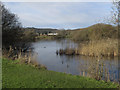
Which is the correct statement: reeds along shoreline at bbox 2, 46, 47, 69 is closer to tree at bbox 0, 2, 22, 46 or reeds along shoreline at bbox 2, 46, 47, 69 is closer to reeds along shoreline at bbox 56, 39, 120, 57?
reeds along shoreline at bbox 56, 39, 120, 57

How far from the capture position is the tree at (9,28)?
2122 cm

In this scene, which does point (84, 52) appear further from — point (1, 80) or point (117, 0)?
point (1, 80)

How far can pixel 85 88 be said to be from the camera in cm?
548

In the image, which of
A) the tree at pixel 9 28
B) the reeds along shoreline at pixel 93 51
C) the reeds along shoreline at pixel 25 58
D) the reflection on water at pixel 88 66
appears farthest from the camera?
the tree at pixel 9 28

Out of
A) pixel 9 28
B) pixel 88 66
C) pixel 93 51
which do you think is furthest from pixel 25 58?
pixel 9 28

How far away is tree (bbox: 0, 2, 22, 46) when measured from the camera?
21219 millimetres

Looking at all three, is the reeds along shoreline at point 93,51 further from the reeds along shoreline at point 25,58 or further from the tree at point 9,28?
the tree at point 9,28

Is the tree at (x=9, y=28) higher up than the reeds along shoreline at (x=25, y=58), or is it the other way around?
the tree at (x=9, y=28)

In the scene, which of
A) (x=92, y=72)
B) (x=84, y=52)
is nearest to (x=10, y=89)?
(x=92, y=72)

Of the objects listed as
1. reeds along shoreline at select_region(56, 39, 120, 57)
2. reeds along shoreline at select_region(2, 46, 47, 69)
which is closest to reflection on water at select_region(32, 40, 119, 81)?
reeds along shoreline at select_region(56, 39, 120, 57)

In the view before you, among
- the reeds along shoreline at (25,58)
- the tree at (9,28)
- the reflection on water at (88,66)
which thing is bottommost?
the reflection on water at (88,66)

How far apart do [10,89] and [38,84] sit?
105 cm

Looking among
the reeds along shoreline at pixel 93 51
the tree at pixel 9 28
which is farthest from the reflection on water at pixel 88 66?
the tree at pixel 9 28

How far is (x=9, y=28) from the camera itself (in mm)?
22312
